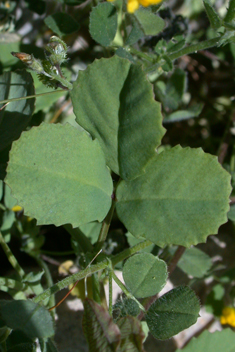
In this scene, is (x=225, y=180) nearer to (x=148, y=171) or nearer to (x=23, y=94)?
(x=148, y=171)

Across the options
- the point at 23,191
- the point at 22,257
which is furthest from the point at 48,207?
the point at 22,257

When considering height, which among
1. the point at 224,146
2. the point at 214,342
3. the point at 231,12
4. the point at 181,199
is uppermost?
the point at 231,12

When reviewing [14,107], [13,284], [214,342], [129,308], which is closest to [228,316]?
[214,342]

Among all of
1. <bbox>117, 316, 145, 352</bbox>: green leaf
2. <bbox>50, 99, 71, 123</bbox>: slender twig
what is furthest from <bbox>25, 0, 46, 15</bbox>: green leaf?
<bbox>117, 316, 145, 352</bbox>: green leaf

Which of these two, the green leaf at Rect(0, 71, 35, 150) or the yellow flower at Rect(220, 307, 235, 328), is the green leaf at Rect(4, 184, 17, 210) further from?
the yellow flower at Rect(220, 307, 235, 328)

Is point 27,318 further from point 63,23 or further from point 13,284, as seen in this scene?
point 63,23

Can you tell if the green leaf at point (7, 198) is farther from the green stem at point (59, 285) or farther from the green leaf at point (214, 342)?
the green leaf at point (214, 342)
